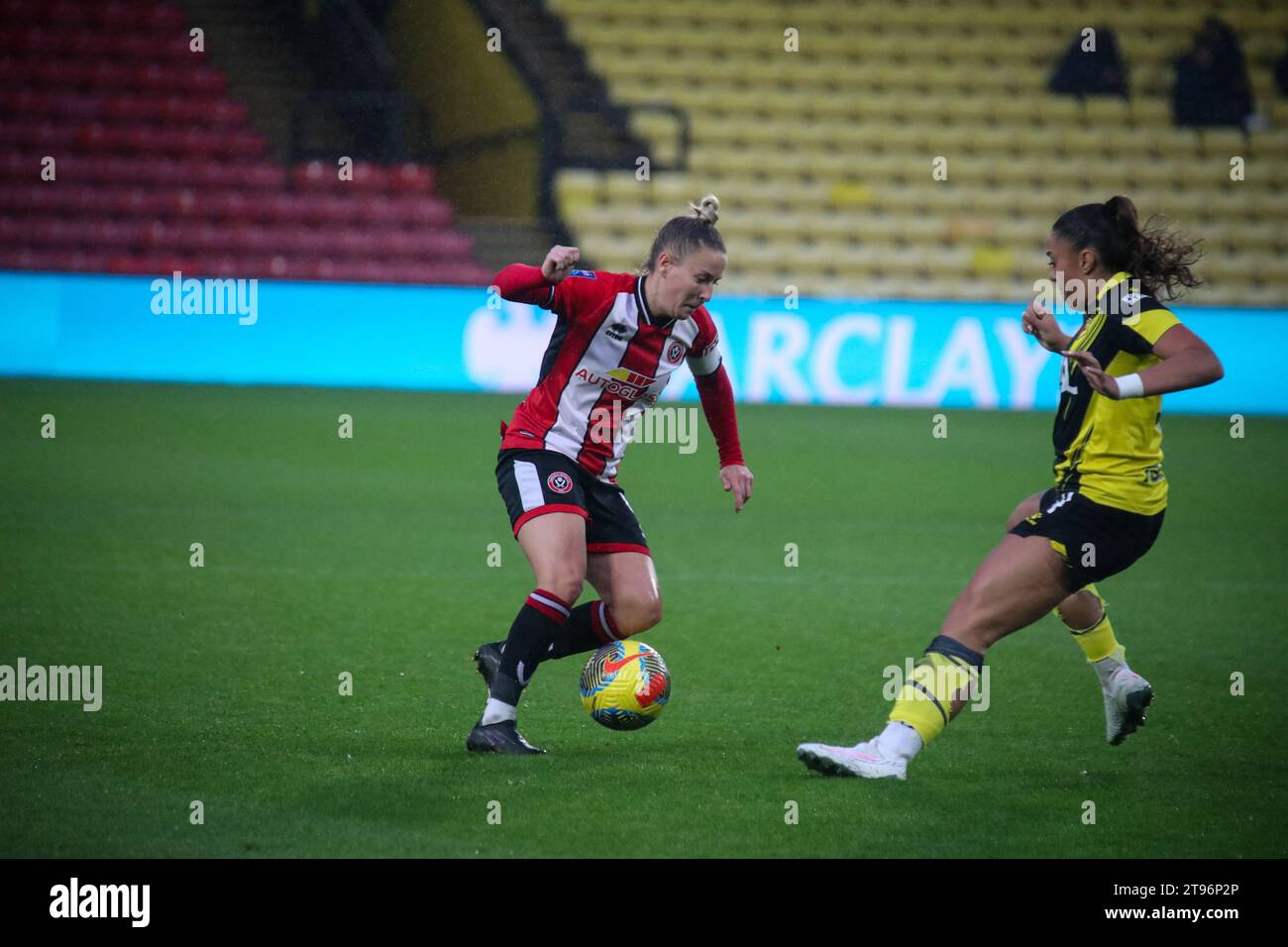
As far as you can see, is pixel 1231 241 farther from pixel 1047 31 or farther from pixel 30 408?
pixel 30 408

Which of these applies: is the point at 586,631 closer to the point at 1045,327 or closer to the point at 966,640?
the point at 966,640

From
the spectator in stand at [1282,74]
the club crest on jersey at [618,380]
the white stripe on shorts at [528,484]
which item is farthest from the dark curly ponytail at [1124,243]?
the spectator in stand at [1282,74]

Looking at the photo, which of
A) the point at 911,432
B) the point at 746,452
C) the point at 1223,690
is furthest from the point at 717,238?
the point at 911,432

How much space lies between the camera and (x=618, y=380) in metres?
→ 5.29

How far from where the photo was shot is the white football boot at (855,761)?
4758mm

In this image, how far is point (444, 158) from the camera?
810 inches

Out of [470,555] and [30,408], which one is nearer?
[470,555]

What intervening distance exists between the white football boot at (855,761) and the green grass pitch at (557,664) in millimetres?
64

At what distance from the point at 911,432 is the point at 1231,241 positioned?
331 inches

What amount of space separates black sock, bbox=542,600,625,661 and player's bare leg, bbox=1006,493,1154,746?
1490mm

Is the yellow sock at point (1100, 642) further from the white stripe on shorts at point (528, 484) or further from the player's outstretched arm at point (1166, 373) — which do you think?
the white stripe on shorts at point (528, 484)

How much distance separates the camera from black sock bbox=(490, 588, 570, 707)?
5008 millimetres

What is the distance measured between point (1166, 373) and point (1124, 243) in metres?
0.60

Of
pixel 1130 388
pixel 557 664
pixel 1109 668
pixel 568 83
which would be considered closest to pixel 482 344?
pixel 568 83
